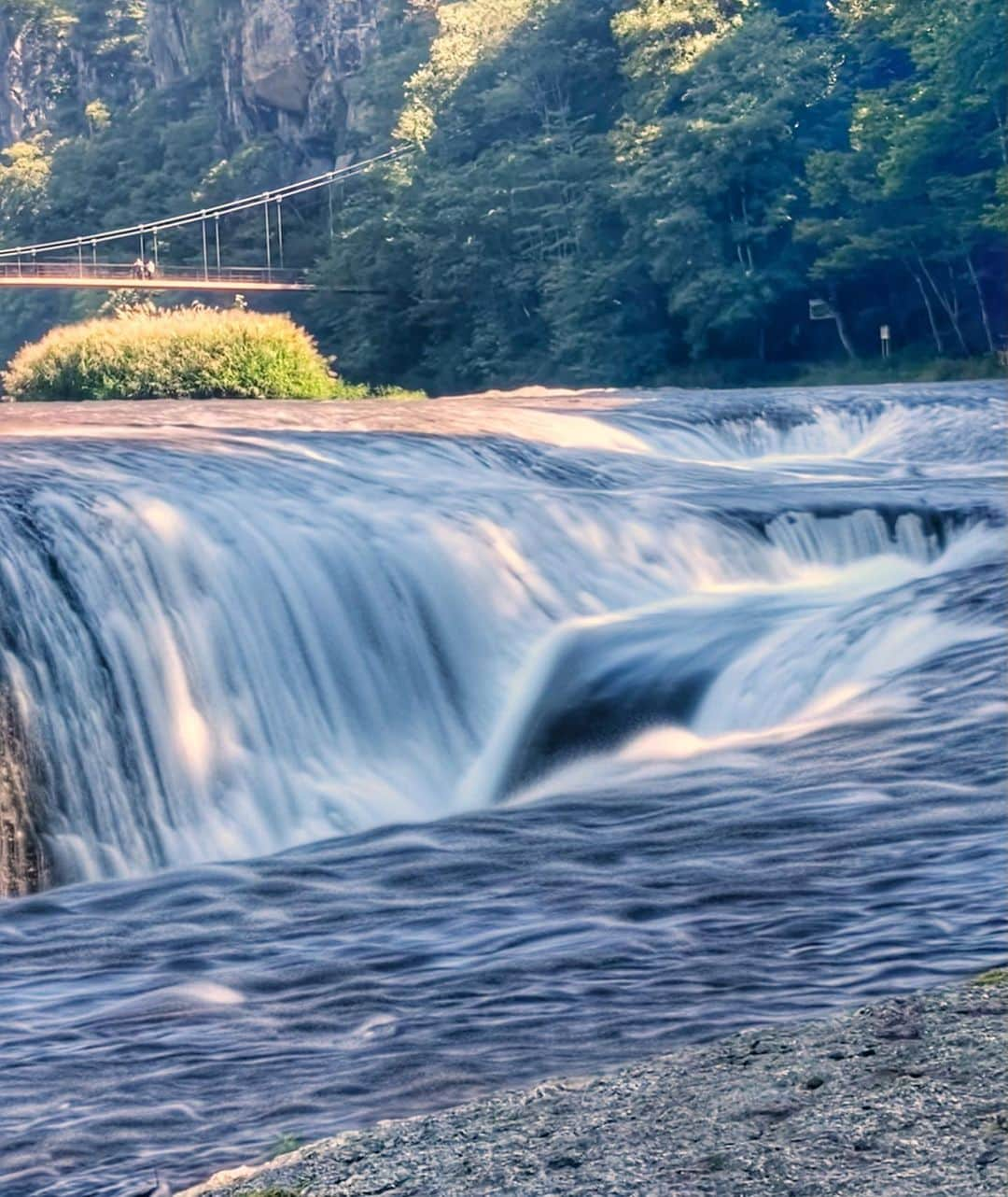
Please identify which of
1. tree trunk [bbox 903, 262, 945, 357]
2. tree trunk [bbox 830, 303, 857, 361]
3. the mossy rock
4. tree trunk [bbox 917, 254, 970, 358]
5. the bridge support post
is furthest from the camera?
the bridge support post

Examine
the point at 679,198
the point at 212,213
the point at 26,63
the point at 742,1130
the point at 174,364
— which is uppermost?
the point at 26,63

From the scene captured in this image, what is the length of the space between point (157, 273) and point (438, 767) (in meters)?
53.6

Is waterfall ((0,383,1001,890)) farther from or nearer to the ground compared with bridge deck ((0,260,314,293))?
nearer to the ground

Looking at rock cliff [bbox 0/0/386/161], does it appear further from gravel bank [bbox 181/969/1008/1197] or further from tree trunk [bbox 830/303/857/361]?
gravel bank [bbox 181/969/1008/1197]

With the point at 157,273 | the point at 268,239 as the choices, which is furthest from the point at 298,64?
the point at 157,273

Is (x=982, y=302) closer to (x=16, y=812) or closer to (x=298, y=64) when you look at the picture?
(x=16, y=812)

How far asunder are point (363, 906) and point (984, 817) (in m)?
2.26

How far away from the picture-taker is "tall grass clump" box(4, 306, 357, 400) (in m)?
31.7

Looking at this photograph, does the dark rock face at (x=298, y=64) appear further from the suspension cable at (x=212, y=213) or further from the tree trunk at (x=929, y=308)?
the tree trunk at (x=929, y=308)

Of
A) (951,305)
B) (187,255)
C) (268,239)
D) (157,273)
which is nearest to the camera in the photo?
(951,305)

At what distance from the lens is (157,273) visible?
62.6m

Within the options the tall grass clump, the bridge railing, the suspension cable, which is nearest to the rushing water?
the tall grass clump

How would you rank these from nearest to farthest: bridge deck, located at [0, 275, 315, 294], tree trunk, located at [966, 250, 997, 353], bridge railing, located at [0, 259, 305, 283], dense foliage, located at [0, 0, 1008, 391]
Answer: dense foliage, located at [0, 0, 1008, 391]
tree trunk, located at [966, 250, 997, 353]
bridge deck, located at [0, 275, 315, 294]
bridge railing, located at [0, 259, 305, 283]

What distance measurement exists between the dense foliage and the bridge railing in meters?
4.86
